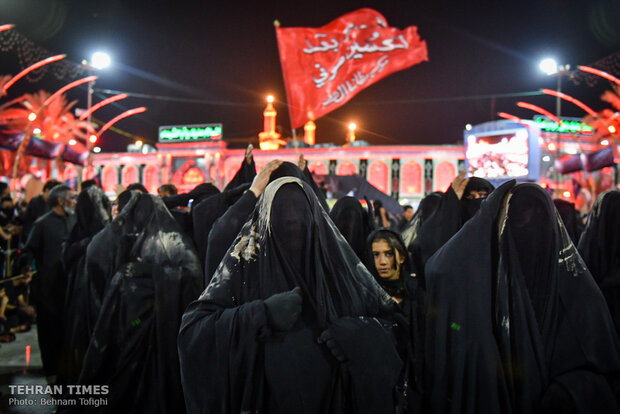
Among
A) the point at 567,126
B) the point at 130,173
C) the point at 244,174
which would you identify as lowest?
the point at 244,174

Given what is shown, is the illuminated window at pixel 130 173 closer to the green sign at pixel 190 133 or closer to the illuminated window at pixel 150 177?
the illuminated window at pixel 150 177

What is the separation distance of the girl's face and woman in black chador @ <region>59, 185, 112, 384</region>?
8.64 feet

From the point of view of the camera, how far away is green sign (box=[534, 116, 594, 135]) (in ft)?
111

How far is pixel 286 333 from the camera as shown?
190cm

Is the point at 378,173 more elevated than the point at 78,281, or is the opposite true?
the point at 378,173

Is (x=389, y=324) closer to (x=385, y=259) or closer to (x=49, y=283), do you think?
(x=385, y=259)

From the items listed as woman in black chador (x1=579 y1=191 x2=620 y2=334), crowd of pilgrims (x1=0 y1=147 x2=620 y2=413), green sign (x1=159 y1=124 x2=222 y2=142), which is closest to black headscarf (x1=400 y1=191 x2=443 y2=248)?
woman in black chador (x1=579 y1=191 x2=620 y2=334)

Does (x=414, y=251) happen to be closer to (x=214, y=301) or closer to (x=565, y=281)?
(x=565, y=281)

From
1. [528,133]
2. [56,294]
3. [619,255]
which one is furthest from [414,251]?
[528,133]

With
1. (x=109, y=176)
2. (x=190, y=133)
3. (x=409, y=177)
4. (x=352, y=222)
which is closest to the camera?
(x=352, y=222)

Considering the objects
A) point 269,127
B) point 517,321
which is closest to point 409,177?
point 269,127

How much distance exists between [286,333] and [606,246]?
247 centimetres

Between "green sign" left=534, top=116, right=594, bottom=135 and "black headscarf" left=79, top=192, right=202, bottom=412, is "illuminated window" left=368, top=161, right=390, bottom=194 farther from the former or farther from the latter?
"black headscarf" left=79, top=192, right=202, bottom=412

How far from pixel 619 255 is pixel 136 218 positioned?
3.42m
